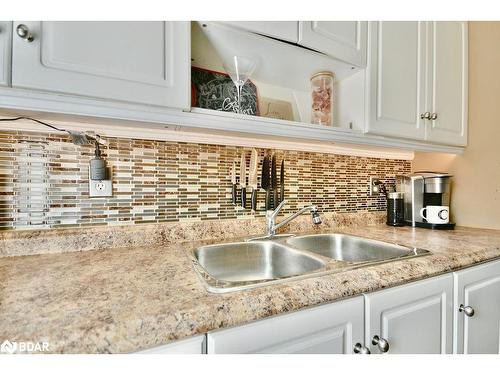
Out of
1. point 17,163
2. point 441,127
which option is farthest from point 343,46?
point 17,163

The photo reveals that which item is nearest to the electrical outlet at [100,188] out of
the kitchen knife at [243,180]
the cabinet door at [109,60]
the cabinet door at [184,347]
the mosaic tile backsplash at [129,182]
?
the mosaic tile backsplash at [129,182]

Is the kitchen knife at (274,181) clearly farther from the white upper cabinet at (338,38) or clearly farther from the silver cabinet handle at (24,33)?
the silver cabinet handle at (24,33)

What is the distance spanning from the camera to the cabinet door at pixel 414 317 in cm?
66

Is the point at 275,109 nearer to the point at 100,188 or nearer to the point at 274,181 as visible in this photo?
the point at 274,181

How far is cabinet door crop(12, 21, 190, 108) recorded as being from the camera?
624 mm

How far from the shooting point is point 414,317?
74cm

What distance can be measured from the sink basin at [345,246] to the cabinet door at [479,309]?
24cm

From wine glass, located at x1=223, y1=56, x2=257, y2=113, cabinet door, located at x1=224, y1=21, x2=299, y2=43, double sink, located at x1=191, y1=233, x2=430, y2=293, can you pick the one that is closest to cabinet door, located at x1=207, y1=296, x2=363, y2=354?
double sink, located at x1=191, y1=233, x2=430, y2=293

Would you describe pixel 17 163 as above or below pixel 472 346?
above

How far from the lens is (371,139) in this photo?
1.14 m

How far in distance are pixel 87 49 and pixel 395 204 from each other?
156 centimetres

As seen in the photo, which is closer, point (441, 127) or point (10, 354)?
point (10, 354)

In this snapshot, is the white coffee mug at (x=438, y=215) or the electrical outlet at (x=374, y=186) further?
the electrical outlet at (x=374, y=186)
